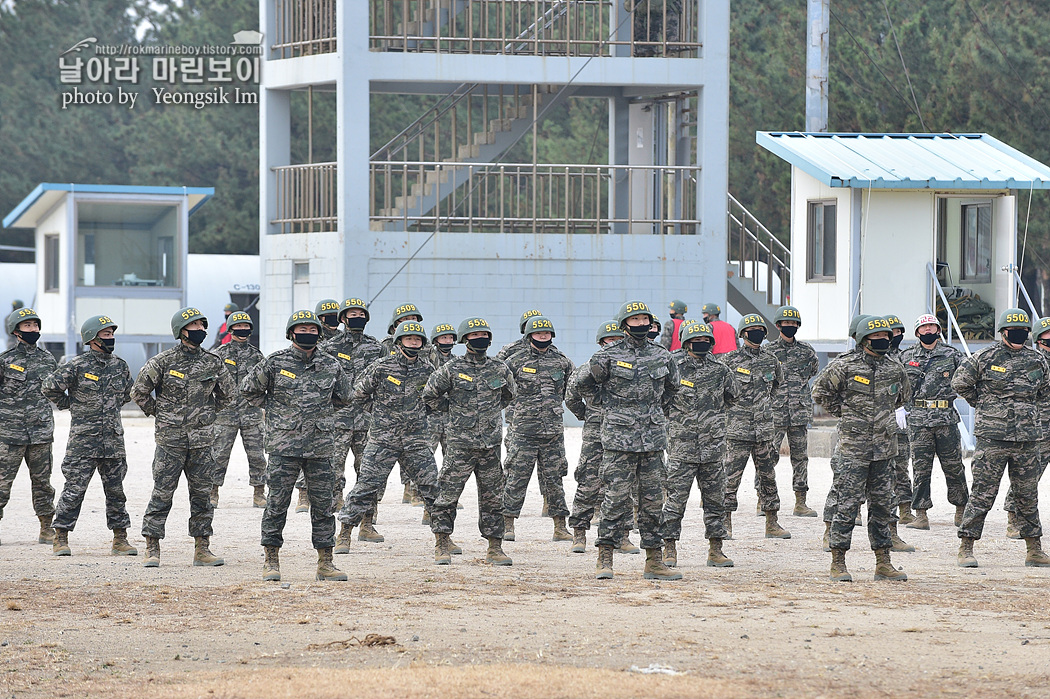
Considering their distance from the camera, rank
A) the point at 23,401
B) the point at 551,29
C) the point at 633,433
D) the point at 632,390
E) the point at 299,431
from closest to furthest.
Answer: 1. the point at 299,431
2. the point at 633,433
3. the point at 632,390
4. the point at 23,401
5. the point at 551,29

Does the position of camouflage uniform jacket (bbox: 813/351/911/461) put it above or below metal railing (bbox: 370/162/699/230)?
below

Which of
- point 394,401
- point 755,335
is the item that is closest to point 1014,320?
point 755,335

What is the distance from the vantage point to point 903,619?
10.0 meters

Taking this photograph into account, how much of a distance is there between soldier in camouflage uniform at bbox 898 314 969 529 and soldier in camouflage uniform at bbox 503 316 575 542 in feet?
10.7

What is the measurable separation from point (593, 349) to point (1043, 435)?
1531 cm

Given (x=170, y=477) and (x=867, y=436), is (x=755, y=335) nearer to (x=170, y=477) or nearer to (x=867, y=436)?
(x=867, y=436)

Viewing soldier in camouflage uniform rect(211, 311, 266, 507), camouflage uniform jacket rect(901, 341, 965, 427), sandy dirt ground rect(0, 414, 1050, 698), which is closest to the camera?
sandy dirt ground rect(0, 414, 1050, 698)

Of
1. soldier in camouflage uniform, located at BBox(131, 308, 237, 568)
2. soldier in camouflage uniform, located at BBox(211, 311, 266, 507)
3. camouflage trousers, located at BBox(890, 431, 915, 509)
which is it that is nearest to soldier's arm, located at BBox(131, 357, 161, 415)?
soldier in camouflage uniform, located at BBox(131, 308, 237, 568)

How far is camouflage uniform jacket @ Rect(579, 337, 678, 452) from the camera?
11.7m

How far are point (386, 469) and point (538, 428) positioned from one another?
1669 millimetres

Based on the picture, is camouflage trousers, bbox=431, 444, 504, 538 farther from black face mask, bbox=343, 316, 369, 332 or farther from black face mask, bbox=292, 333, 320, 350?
black face mask, bbox=343, 316, 369, 332

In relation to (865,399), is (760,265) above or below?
above

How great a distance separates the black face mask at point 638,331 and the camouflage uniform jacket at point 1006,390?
2771 millimetres

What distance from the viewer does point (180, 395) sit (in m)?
12.4
